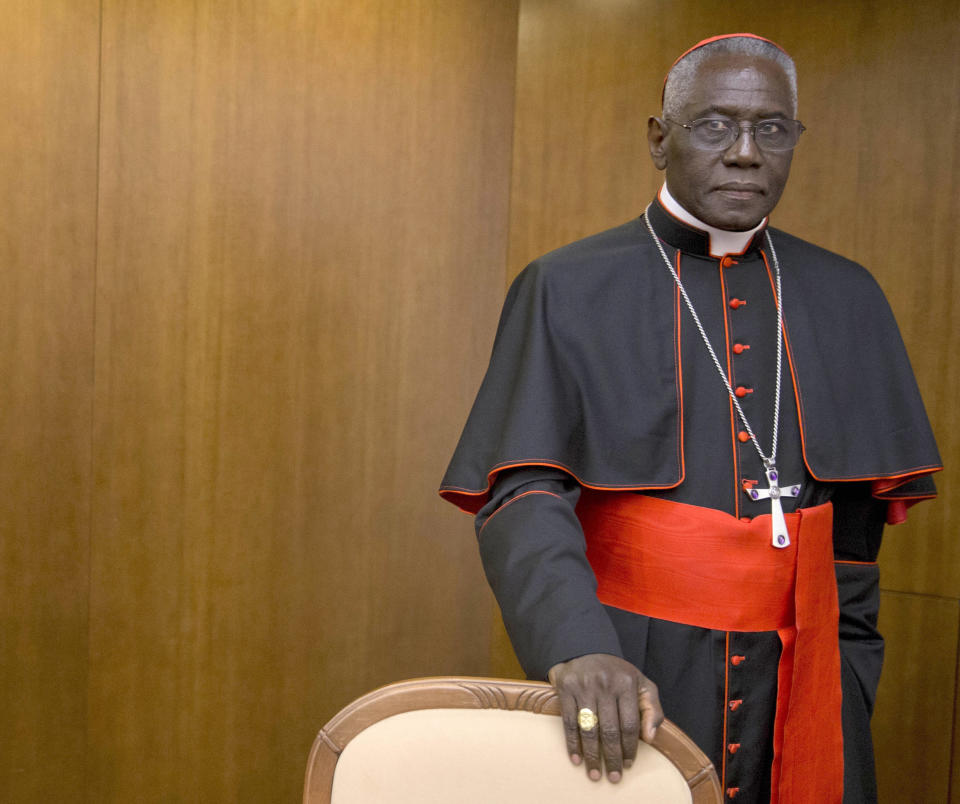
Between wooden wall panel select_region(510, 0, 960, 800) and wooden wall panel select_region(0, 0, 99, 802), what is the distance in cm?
129

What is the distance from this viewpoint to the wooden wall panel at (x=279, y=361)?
298 cm

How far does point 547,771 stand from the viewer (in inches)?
49.8

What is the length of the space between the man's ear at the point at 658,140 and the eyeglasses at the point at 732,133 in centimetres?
9

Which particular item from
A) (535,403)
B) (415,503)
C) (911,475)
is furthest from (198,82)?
Answer: (911,475)

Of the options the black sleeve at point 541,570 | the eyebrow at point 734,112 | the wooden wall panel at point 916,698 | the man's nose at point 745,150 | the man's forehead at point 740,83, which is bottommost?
the wooden wall panel at point 916,698

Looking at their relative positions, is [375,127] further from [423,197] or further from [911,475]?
[911,475]

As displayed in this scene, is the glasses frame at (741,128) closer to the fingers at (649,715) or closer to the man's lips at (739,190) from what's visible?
the man's lips at (739,190)

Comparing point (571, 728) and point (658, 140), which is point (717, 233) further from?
point (571, 728)

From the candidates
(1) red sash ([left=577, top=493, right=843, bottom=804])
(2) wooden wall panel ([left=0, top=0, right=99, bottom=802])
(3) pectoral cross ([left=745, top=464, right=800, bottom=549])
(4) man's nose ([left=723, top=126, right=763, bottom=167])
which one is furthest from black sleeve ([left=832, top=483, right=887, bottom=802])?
(2) wooden wall panel ([left=0, top=0, right=99, bottom=802])

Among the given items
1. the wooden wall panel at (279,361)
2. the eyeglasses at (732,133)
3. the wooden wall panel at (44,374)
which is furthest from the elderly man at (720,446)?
the wooden wall panel at (44,374)

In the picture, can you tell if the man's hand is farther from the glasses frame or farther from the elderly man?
the glasses frame

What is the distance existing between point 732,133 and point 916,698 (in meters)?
1.97

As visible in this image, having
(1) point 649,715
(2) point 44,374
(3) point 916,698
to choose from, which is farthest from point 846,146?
(2) point 44,374

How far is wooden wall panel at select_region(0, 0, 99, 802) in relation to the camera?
2.78 m
